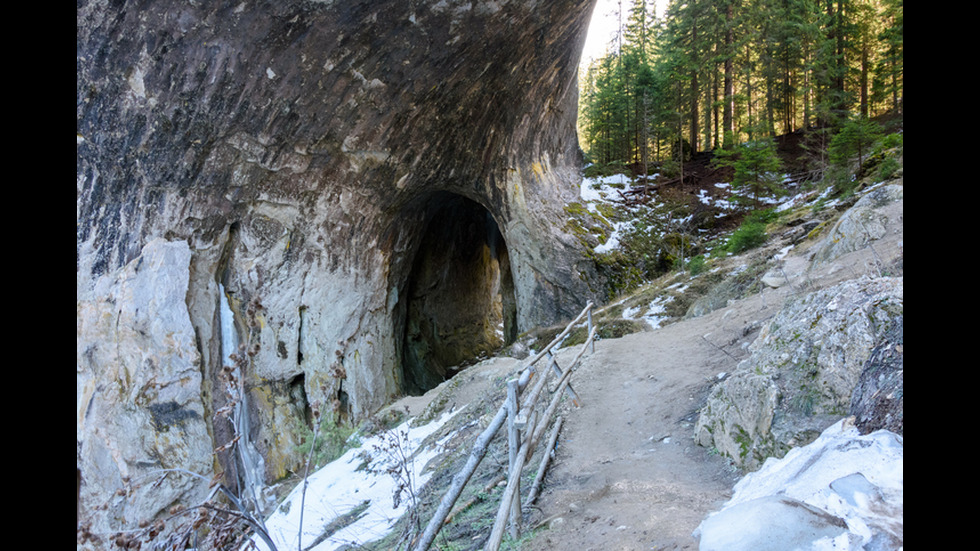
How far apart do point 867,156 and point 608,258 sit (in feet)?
23.7

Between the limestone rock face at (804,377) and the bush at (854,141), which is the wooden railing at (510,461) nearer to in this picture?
the limestone rock face at (804,377)

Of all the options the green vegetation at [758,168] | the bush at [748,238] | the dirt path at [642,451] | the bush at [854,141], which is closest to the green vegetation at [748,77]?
the green vegetation at [758,168]

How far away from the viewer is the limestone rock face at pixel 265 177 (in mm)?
8453

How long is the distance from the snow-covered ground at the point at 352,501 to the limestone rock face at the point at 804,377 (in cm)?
276

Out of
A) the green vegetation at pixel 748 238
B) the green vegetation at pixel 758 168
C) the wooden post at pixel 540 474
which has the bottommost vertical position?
the wooden post at pixel 540 474

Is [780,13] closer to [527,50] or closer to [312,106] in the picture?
[527,50]

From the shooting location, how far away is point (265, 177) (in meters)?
10.2

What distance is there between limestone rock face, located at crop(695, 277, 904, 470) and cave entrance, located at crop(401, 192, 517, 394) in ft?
39.0

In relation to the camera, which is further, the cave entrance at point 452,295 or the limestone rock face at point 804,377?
the cave entrance at point 452,295

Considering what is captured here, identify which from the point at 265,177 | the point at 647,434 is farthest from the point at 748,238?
the point at 265,177

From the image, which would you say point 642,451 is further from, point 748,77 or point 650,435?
point 748,77

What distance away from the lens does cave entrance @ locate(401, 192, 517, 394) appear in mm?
16891

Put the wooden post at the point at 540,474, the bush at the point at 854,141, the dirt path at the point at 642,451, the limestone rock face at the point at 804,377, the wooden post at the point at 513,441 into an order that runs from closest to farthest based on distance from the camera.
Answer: the dirt path at the point at 642,451, the limestone rock face at the point at 804,377, the wooden post at the point at 513,441, the wooden post at the point at 540,474, the bush at the point at 854,141

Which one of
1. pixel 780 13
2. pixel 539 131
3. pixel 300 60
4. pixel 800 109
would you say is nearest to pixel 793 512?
pixel 300 60
